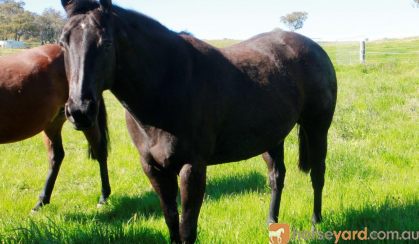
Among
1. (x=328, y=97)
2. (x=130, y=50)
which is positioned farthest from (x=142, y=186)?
(x=130, y=50)

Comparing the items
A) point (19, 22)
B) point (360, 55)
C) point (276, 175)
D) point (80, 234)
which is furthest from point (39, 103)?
point (19, 22)

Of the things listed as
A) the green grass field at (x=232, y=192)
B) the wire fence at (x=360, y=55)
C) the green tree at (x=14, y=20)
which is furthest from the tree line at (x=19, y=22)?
the green grass field at (x=232, y=192)

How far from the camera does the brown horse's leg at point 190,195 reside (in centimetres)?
254

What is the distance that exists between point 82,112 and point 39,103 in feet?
9.72

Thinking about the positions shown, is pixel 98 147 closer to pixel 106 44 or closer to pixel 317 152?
pixel 317 152

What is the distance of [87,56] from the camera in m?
2.02

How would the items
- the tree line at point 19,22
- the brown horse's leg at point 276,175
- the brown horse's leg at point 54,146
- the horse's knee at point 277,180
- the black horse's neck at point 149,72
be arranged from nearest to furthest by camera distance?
the black horse's neck at point 149,72 < the brown horse's leg at point 276,175 < the horse's knee at point 277,180 < the brown horse's leg at point 54,146 < the tree line at point 19,22

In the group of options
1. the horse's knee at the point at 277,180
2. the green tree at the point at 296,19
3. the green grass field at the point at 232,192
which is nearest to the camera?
the green grass field at the point at 232,192

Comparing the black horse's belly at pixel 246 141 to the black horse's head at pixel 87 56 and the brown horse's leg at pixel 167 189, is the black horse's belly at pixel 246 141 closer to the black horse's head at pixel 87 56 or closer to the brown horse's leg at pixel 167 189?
the brown horse's leg at pixel 167 189

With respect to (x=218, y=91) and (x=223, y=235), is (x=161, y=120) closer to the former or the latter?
(x=218, y=91)

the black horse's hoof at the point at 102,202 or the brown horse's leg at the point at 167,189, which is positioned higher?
the brown horse's leg at the point at 167,189

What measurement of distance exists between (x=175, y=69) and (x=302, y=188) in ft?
8.36

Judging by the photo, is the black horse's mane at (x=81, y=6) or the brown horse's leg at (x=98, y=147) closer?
the black horse's mane at (x=81, y=6)

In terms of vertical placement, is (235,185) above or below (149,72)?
below
